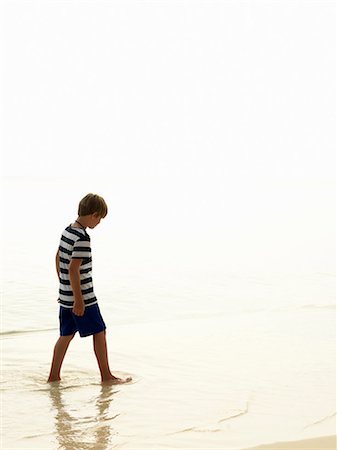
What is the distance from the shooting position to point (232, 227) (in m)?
25.0

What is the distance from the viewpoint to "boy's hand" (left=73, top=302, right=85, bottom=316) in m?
6.07

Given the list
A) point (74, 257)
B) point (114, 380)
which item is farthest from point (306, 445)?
point (74, 257)

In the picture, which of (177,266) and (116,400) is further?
(177,266)

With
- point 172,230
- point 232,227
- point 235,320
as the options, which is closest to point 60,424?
point 235,320

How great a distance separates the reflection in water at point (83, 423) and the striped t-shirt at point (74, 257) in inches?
26.2

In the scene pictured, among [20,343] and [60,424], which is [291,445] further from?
[20,343]

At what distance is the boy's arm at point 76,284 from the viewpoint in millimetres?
5992

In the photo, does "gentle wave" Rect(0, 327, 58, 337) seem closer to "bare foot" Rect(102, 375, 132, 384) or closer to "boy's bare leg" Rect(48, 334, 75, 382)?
"boy's bare leg" Rect(48, 334, 75, 382)

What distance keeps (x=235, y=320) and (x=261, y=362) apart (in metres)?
2.22

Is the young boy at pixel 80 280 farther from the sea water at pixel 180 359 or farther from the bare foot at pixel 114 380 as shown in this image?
the sea water at pixel 180 359

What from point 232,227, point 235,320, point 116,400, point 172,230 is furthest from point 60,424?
point 232,227

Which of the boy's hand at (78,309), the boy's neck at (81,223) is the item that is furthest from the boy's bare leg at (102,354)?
the boy's neck at (81,223)

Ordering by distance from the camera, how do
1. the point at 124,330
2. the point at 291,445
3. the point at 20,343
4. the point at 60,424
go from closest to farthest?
the point at 291,445
the point at 60,424
the point at 20,343
the point at 124,330

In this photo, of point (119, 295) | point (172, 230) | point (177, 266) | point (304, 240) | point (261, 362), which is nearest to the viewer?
point (261, 362)
